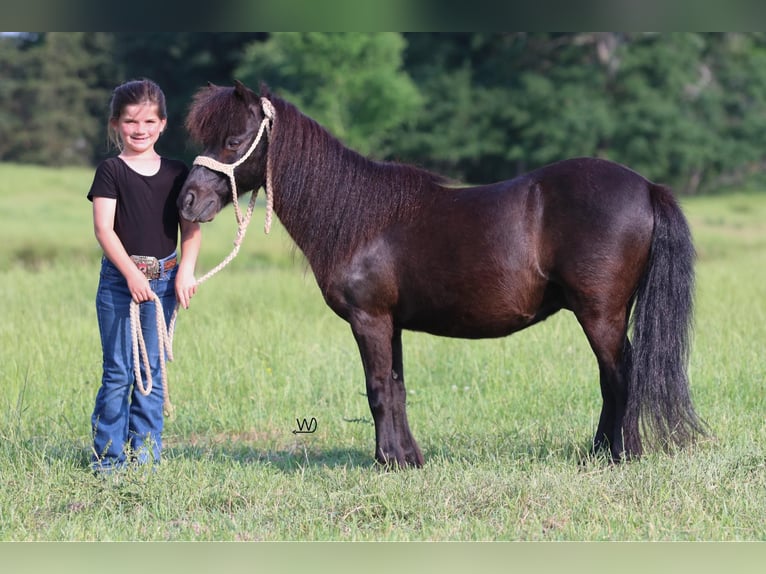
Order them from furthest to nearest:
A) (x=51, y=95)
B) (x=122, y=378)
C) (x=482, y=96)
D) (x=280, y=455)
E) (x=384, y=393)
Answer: (x=482, y=96), (x=51, y=95), (x=280, y=455), (x=384, y=393), (x=122, y=378)

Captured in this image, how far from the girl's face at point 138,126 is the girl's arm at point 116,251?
321 millimetres

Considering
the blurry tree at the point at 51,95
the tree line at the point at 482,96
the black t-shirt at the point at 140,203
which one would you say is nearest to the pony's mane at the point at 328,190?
the black t-shirt at the point at 140,203

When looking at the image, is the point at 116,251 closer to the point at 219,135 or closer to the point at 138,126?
the point at 138,126

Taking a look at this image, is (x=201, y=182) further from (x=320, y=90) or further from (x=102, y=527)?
(x=320, y=90)

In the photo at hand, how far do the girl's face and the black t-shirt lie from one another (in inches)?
4.4

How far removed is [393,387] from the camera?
4707 mm

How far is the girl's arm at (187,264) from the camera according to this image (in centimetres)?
440

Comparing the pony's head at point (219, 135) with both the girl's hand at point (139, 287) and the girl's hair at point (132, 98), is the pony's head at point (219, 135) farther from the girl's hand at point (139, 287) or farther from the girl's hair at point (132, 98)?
the girl's hand at point (139, 287)

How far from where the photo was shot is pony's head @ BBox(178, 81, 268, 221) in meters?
4.40

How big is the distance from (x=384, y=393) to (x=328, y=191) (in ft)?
3.62

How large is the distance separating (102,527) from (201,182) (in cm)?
170

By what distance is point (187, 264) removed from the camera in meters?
4.43

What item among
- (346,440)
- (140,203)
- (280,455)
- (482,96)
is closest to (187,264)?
(140,203)

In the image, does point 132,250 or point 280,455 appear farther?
point 280,455
